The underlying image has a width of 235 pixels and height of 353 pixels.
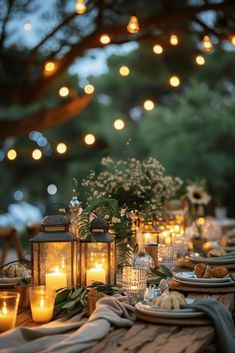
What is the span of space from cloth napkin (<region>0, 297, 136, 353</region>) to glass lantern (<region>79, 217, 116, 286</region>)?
0.28m

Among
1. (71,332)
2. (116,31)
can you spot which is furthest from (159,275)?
(116,31)

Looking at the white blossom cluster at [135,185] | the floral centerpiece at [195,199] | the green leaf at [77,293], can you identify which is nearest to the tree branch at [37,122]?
the floral centerpiece at [195,199]

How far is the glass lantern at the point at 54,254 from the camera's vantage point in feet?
7.01

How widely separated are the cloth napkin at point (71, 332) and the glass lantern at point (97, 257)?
0.28 metres

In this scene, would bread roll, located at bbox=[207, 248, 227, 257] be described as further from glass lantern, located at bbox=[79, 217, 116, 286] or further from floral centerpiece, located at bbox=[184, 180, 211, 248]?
floral centerpiece, located at bbox=[184, 180, 211, 248]

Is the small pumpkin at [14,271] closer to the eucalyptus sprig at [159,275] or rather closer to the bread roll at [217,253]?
the eucalyptus sprig at [159,275]

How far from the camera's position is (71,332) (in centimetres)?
179

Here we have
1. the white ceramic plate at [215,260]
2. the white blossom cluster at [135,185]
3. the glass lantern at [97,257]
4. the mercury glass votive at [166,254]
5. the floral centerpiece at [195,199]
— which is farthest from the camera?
the floral centerpiece at [195,199]

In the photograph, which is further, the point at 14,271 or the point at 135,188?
the point at 135,188

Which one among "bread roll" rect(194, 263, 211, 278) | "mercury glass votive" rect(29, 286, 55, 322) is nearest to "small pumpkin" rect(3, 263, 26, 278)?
"mercury glass votive" rect(29, 286, 55, 322)

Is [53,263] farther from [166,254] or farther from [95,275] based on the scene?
[166,254]

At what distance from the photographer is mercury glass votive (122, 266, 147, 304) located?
79.4 inches

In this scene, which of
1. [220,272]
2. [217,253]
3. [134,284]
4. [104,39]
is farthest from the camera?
[104,39]

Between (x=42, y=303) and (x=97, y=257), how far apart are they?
0.33m
